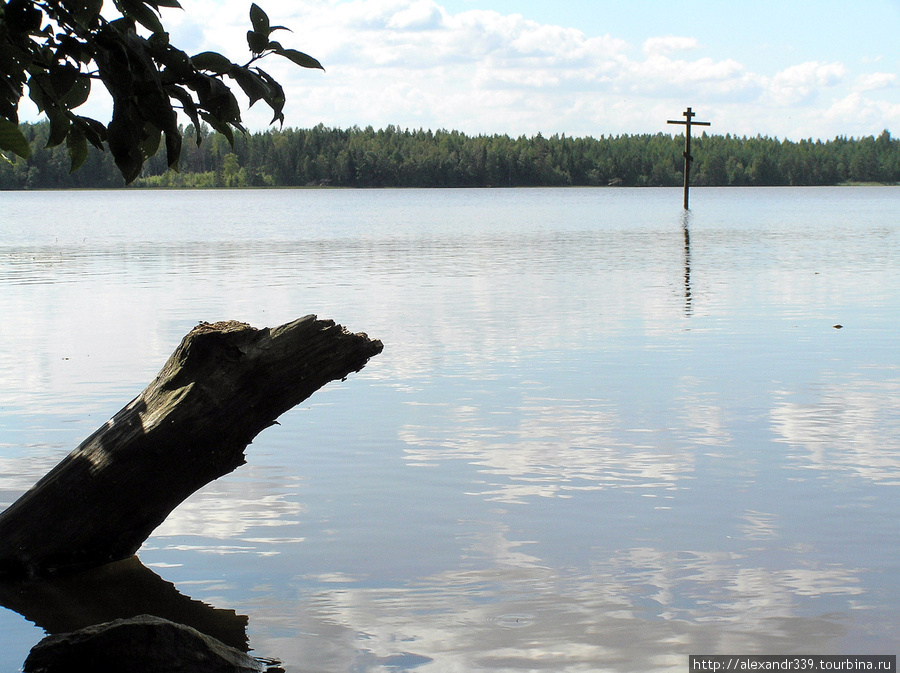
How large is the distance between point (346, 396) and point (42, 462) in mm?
3543

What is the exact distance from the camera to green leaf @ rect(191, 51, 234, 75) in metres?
3.12

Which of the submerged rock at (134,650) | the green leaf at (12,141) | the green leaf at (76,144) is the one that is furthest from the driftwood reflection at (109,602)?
the green leaf at (12,141)

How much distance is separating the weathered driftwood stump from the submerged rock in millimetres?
1252

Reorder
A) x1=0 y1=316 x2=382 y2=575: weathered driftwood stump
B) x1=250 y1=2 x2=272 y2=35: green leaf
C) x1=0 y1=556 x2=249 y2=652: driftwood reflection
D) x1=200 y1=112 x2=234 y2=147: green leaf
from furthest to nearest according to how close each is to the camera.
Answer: x1=0 y1=316 x2=382 y2=575: weathered driftwood stump < x1=0 y1=556 x2=249 y2=652: driftwood reflection < x1=200 y1=112 x2=234 y2=147: green leaf < x1=250 y1=2 x2=272 y2=35: green leaf

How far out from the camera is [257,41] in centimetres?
300

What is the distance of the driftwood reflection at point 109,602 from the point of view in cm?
566

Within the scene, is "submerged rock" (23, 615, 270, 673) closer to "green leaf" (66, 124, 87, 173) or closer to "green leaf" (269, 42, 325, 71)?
"green leaf" (66, 124, 87, 173)

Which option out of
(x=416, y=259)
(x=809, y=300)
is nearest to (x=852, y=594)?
(x=809, y=300)

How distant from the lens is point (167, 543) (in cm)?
693

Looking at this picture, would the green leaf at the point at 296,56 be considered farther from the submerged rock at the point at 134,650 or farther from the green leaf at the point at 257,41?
the submerged rock at the point at 134,650

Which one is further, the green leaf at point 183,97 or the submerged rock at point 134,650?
the submerged rock at point 134,650

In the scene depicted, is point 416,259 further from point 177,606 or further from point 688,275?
point 177,606

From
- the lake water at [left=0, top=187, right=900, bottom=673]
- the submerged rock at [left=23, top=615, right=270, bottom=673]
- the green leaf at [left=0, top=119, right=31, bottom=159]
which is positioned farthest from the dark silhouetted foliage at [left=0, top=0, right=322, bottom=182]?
the lake water at [left=0, top=187, right=900, bottom=673]

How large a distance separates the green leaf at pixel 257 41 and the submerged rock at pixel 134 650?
113 inches
